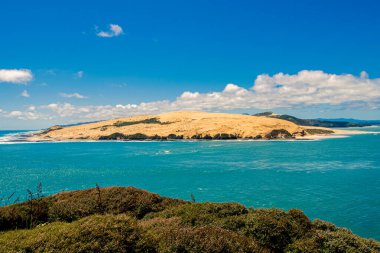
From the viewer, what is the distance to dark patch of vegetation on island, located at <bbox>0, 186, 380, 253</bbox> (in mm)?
10859

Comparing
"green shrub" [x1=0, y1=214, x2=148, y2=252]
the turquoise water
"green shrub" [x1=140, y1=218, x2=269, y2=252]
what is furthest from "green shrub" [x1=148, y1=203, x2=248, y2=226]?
the turquoise water

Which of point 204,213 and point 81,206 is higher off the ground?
point 81,206

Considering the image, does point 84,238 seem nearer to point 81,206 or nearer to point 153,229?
point 153,229

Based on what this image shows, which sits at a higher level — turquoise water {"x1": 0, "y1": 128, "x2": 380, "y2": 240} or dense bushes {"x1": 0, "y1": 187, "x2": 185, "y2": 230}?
dense bushes {"x1": 0, "y1": 187, "x2": 185, "y2": 230}

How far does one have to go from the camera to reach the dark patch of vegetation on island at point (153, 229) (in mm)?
10859

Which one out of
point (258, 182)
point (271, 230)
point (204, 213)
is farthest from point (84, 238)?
point (258, 182)

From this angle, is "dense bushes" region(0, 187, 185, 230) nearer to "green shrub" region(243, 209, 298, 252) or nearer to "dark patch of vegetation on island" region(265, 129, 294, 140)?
"green shrub" region(243, 209, 298, 252)

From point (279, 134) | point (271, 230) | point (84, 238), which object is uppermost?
point (84, 238)

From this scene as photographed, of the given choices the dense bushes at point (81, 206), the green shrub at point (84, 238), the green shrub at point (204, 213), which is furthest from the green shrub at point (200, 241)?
the dense bushes at point (81, 206)

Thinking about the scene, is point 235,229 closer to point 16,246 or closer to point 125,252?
point 125,252

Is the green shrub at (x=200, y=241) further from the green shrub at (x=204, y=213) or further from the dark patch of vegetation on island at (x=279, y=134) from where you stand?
the dark patch of vegetation on island at (x=279, y=134)

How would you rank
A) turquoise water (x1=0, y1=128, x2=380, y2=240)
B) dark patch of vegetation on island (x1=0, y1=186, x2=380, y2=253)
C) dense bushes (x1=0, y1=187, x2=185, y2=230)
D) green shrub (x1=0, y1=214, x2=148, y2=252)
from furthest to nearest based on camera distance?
1. turquoise water (x1=0, y1=128, x2=380, y2=240)
2. dense bushes (x1=0, y1=187, x2=185, y2=230)
3. dark patch of vegetation on island (x1=0, y1=186, x2=380, y2=253)
4. green shrub (x1=0, y1=214, x2=148, y2=252)

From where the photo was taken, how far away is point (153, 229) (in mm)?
14172

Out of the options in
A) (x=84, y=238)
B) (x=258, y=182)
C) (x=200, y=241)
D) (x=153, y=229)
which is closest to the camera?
(x=84, y=238)
